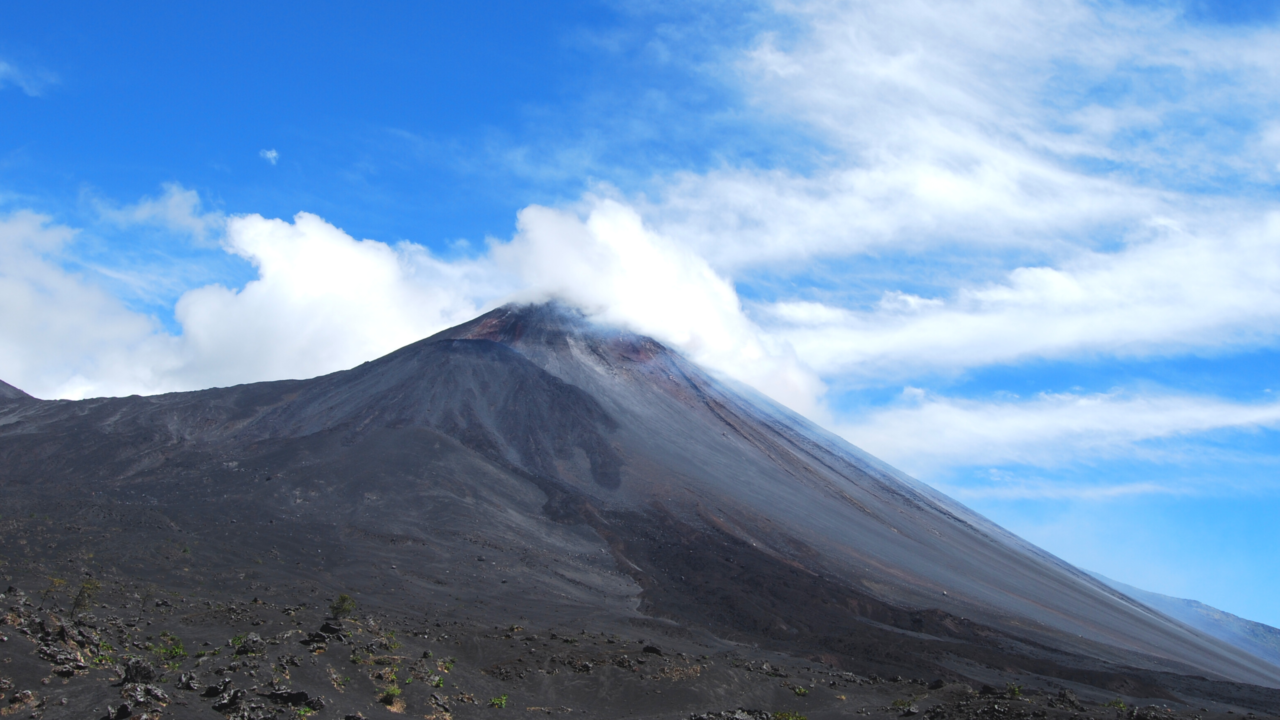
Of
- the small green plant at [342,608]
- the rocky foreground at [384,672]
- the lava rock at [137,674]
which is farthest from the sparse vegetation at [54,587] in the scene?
the lava rock at [137,674]

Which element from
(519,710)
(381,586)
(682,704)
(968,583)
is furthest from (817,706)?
(968,583)

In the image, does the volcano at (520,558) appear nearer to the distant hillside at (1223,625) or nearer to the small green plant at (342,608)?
the small green plant at (342,608)

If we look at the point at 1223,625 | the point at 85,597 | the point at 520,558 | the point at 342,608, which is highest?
the point at 1223,625

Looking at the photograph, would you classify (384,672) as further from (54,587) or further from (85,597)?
(54,587)

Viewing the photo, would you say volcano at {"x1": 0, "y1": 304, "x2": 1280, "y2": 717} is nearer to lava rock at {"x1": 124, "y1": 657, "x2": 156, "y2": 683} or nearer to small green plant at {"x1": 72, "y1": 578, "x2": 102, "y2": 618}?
lava rock at {"x1": 124, "y1": 657, "x2": 156, "y2": 683}

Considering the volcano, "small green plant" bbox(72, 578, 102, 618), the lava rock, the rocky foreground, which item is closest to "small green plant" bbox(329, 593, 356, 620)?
the rocky foreground

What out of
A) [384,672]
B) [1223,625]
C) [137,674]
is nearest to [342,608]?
[384,672]

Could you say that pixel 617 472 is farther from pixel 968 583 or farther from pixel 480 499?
pixel 968 583
